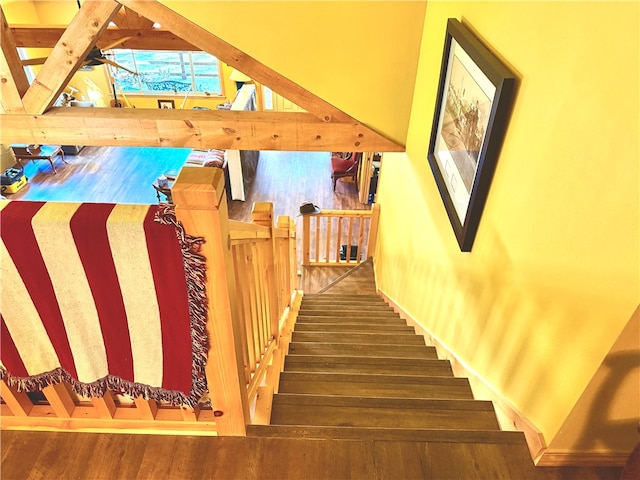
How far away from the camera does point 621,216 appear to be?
105cm

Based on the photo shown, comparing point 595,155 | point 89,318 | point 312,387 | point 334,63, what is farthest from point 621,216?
point 334,63

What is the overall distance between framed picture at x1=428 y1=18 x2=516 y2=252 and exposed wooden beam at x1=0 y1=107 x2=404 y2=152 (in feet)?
4.13

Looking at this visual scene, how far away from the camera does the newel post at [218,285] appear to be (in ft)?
3.02

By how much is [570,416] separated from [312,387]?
1089mm

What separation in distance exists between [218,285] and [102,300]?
10.4 inches

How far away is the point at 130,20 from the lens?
14.7 ft

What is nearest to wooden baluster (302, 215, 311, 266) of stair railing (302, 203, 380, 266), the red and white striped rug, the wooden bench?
stair railing (302, 203, 380, 266)

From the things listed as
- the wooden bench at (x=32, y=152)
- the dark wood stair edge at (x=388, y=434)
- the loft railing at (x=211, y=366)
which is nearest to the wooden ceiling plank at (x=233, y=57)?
the loft railing at (x=211, y=366)

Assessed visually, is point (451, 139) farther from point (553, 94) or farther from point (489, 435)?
point (489, 435)

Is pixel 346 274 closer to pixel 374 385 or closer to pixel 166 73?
pixel 374 385

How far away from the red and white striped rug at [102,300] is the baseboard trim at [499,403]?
3.80ft

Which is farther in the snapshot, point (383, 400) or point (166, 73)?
point (166, 73)

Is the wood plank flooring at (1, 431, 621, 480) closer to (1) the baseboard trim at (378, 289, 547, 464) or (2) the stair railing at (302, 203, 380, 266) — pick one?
(1) the baseboard trim at (378, 289, 547, 464)

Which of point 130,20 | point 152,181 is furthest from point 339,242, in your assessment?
point 152,181
